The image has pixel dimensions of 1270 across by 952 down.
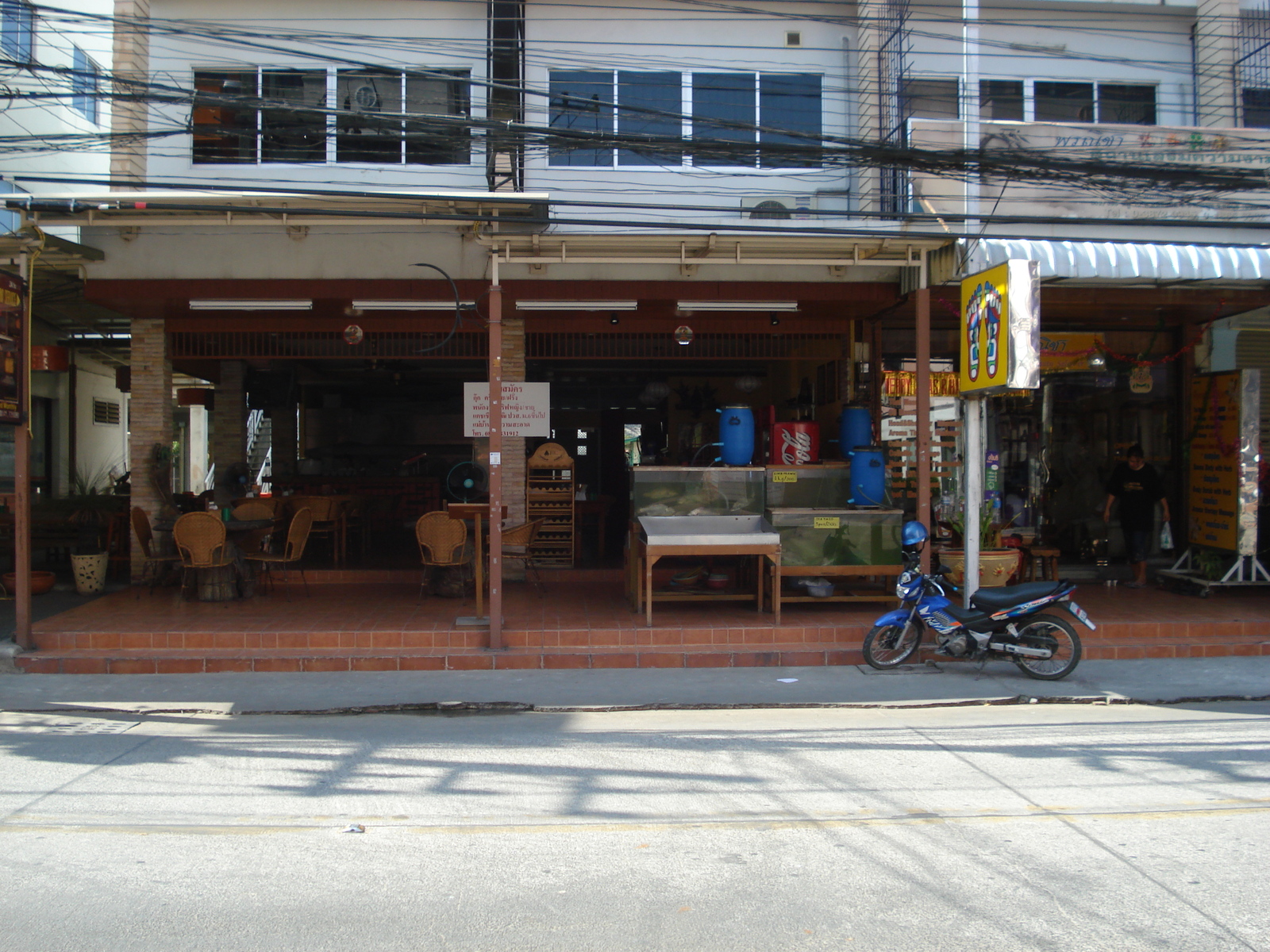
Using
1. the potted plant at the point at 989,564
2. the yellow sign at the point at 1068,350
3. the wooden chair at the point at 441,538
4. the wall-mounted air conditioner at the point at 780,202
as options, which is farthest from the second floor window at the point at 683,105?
the potted plant at the point at 989,564

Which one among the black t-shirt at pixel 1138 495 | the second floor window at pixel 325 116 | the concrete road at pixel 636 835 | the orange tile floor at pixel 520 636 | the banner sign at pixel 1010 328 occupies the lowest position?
the concrete road at pixel 636 835

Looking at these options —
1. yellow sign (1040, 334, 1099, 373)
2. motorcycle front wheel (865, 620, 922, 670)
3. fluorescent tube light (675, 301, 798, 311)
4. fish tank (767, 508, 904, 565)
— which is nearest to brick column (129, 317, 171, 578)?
fluorescent tube light (675, 301, 798, 311)

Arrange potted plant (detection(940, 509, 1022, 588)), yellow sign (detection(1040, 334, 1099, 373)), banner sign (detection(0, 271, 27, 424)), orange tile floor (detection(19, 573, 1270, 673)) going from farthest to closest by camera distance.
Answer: yellow sign (detection(1040, 334, 1099, 373)) < potted plant (detection(940, 509, 1022, 588)) < orange tile floor (detection(19, 573, 1270, 673)) < banner sign (detection(0, 271, 27, 424))

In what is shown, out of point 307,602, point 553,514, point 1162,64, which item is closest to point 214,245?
point 307,602

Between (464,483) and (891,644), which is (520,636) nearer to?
(891,644)

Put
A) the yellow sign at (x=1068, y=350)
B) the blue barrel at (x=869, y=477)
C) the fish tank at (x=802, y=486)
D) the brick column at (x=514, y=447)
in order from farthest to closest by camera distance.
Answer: the yellow sign at (x=1068, y=350), the brick column at (x=514, y=447), the fish tank at (x=802, y=486), the blue barrel at (x=869, y=477)

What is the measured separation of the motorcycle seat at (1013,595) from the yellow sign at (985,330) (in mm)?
1748

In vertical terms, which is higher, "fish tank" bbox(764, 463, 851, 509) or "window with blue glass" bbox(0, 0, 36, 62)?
"window with blue glass" bbox(0, 0, 36, 62)

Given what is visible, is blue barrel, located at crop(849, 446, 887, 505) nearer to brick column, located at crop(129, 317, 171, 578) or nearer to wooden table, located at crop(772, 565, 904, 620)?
wooden table, located at crop(772, 565, 904, 620)

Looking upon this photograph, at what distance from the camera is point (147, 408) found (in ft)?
37.3

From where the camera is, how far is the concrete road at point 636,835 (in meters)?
3.55

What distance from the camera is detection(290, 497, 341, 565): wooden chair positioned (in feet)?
41.8

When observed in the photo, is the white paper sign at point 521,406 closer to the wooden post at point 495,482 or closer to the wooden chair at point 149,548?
the wooden post at point 495,482

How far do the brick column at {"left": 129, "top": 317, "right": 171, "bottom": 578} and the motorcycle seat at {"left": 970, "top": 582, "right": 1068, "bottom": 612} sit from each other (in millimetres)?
9399
